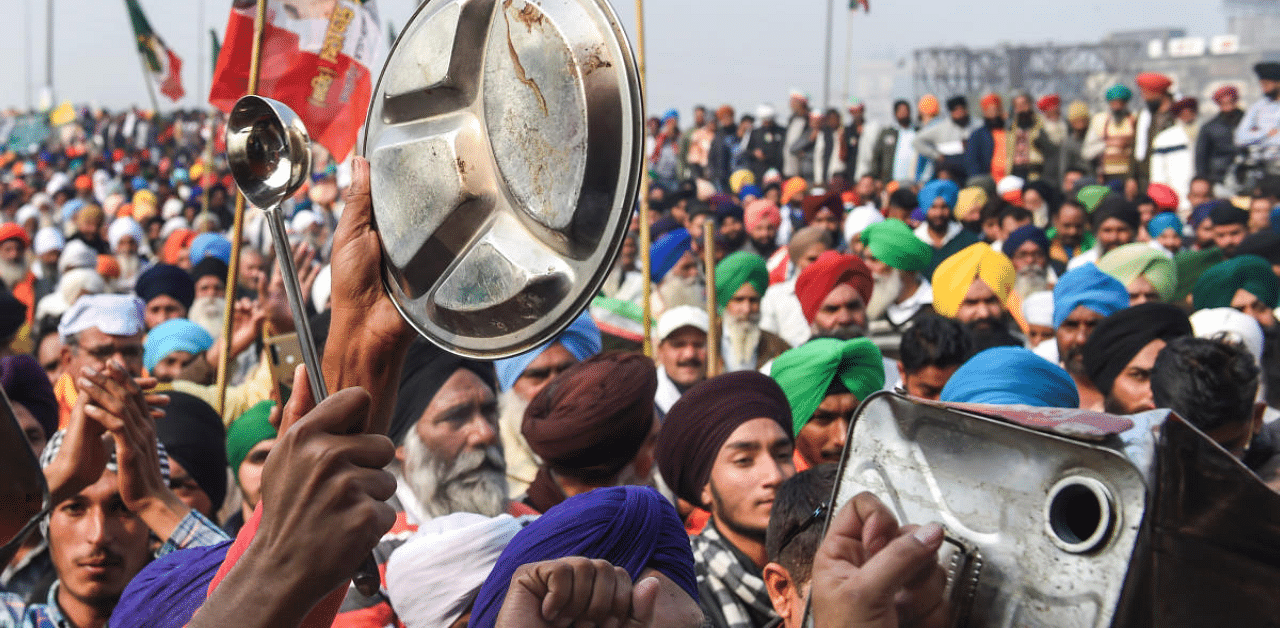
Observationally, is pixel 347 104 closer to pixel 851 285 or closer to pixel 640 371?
pixel 640 371

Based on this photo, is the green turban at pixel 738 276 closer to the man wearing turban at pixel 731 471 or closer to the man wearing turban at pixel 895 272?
the man wearing turban at pixel 895 272

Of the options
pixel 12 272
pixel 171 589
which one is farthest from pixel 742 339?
pixel 12 272

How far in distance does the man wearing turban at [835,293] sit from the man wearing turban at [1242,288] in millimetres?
1664

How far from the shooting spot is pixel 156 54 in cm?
1366

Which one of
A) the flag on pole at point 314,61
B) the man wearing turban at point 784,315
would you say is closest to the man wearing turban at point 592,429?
the flag on pole at point 314,61

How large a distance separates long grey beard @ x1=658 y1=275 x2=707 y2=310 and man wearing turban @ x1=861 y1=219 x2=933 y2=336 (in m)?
1.02

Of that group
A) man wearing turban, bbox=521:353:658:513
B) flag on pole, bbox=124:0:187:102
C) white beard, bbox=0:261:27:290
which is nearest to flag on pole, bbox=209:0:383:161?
man wearing turban, bbox=521:353:658:513

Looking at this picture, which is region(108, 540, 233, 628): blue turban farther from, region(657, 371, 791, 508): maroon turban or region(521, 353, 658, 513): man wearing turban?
region(657, 371, 791, 508): maroon turban

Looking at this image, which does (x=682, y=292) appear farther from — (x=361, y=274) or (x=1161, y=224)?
(x=361, y=274)

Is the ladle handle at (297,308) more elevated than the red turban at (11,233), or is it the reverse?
the ladle handle at (297,308)

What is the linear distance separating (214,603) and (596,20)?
0.75m

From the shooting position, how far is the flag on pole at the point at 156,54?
13.4m

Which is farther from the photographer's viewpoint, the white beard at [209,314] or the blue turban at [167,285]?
the blue turban at [167,285]

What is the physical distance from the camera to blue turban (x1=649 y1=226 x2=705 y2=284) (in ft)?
27.7
